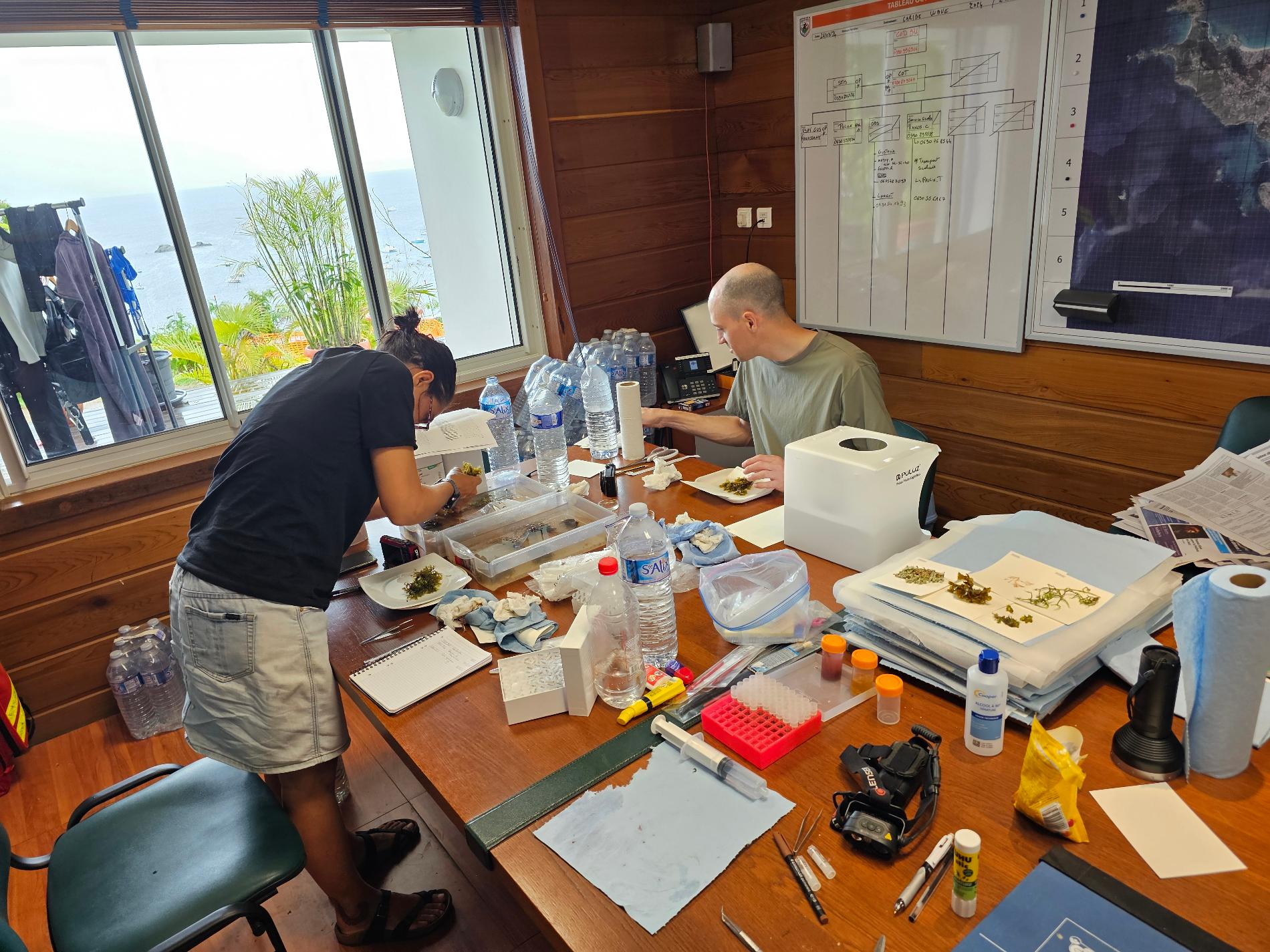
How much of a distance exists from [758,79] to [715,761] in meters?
3.23

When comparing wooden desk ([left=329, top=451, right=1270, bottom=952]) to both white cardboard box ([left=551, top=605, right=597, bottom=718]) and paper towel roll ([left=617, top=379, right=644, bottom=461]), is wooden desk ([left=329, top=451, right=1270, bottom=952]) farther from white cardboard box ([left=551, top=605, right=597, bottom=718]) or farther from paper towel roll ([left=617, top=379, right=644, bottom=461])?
paper towel roll ([left=617, top=379, right=644, bottom=461])

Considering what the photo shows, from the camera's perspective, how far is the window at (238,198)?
2.57m

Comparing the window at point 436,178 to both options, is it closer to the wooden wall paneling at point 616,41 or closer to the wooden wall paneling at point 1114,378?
the wooden wall paneling at point 616,41

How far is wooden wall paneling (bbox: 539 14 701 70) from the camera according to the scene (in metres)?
3.20

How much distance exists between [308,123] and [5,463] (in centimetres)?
159

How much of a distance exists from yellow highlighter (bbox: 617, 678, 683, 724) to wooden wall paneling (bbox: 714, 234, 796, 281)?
8.81 ft

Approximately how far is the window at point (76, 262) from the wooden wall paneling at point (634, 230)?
1.57 m

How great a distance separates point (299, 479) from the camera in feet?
4.87

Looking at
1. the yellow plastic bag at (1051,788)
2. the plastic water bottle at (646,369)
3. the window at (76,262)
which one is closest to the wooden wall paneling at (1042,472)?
the plastic water bottle at (646,369)

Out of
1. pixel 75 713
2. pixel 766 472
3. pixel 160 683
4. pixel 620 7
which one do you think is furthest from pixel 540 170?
pixel 75 713

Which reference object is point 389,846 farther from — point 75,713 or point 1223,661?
point 1223,661

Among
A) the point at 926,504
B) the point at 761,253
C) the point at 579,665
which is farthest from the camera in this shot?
the point at 761,253

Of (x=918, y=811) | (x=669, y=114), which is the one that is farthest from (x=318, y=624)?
(x=669, y=114)

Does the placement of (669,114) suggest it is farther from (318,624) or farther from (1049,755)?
(1049,755)
